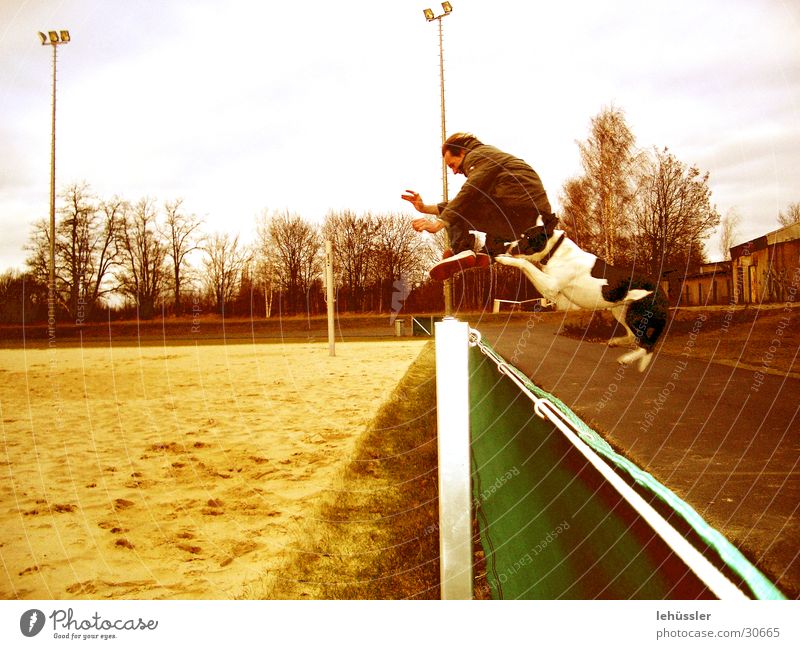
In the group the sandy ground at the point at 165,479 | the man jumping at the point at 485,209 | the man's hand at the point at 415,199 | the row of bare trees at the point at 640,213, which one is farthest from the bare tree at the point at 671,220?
the sandy ground at the point at 165,479

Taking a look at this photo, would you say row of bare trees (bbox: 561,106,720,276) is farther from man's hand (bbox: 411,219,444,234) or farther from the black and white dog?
man's hand (bbox: 411,219,444,234)

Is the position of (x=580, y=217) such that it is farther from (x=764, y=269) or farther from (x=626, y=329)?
(x=764, y=269)

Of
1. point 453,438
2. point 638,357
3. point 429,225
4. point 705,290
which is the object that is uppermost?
point 429,225

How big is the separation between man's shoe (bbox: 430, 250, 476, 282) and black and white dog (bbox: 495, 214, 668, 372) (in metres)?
0.07

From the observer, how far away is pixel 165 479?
2.53 m

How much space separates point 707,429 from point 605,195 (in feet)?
6.32

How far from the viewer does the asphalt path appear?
1.26 metres

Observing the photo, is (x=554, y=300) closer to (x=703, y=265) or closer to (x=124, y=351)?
(x=703, y=265)

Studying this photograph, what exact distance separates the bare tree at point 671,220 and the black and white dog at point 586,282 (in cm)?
7

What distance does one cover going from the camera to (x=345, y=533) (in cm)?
185

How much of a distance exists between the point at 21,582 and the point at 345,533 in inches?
38.9

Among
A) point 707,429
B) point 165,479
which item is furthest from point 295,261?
point 707,429

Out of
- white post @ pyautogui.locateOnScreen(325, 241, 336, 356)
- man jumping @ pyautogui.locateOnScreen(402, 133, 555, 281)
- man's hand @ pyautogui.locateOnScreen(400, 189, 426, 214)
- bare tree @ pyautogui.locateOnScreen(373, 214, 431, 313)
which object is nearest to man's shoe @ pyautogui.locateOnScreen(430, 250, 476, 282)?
man jumping @ pyautogui.locateOnScreen(402, 133, 555, 281)

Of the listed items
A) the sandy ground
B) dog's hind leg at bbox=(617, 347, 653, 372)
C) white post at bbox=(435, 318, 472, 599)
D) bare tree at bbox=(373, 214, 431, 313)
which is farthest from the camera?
the sandy ground
